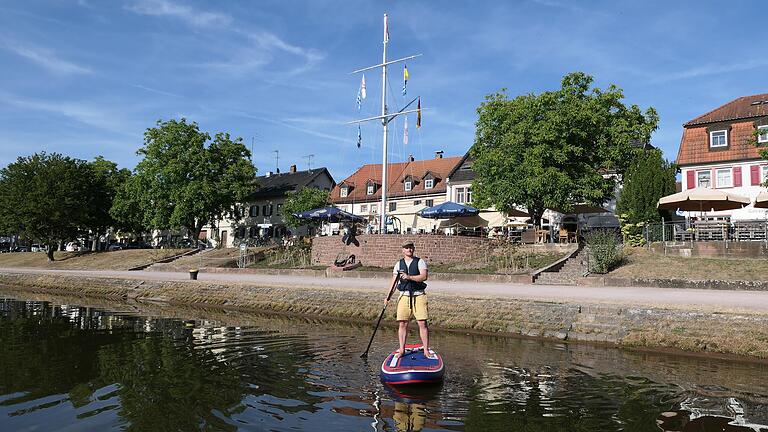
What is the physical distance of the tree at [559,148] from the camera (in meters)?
37.8

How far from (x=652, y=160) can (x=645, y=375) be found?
93.1 ft

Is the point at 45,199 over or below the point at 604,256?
over

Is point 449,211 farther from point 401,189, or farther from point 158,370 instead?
point 158,370

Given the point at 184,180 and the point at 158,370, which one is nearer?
the point at 158,370

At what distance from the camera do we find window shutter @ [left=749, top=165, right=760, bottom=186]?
3928cm

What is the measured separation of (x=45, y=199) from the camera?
189 feet

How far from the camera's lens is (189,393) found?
8688 millimetres

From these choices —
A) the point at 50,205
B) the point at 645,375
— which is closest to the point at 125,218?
the point at 50,205

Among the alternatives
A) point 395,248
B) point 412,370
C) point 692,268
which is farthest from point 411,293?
point 395,248

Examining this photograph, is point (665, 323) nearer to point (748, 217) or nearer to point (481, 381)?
point (481, 381)

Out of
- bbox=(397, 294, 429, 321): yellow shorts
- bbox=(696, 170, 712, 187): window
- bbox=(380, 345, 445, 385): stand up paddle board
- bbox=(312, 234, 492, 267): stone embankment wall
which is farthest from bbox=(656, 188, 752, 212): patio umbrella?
bbox=(380, 345, 445, 385): stand up paddle board

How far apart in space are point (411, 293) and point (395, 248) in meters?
26.2

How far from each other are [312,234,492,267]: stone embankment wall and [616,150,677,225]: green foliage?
8537 mm

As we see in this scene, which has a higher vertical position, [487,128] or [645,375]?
[487,128]
